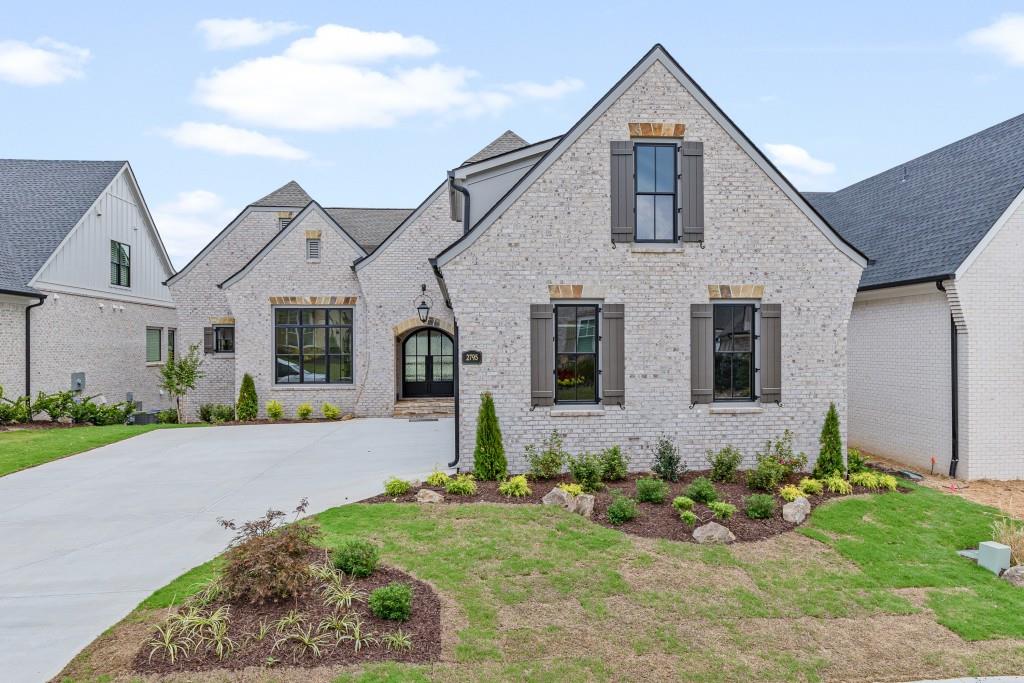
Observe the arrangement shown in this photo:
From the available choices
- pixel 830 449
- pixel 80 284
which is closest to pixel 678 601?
pixel 830 449

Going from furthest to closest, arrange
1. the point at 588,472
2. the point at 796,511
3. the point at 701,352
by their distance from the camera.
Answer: the point at 701,352, the point at 588,472, the point at 796,511

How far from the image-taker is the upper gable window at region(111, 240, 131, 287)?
21.6m

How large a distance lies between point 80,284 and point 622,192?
62.0 feet

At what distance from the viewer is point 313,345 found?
725 inches

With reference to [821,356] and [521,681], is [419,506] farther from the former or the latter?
[821,356]

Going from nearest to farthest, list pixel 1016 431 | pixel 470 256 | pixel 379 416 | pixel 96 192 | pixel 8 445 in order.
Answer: pixel 470 256
pixel 1016 431
pixel 8 445
pixel 379 416
pixel 96 192

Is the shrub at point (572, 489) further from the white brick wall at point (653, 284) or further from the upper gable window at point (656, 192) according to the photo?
the upper gable window at point (656, 192)

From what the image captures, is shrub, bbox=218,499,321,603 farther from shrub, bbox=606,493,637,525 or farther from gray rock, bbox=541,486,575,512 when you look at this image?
shrub, bbox=606,493,637,525

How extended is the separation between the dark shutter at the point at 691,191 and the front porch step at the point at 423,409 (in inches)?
405

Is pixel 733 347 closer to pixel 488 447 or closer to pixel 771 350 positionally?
pixel 771 350

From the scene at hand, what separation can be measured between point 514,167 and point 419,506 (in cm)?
706

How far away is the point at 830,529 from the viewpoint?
7660 millimetres

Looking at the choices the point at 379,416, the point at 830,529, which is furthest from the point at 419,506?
the point at 379,416

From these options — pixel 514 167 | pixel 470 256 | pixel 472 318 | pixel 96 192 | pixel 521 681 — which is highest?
pixel 96 192
